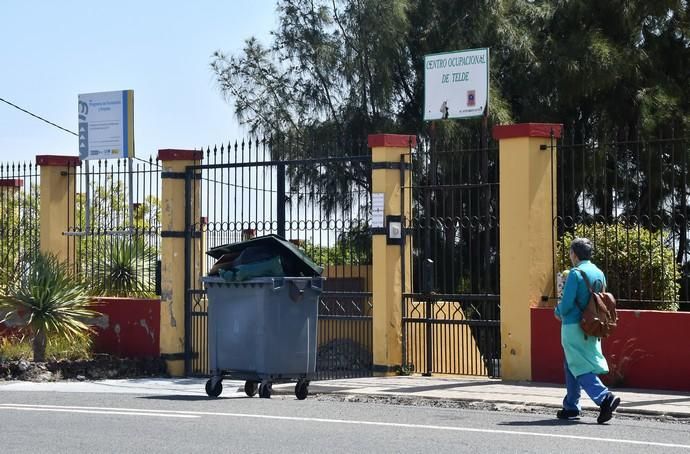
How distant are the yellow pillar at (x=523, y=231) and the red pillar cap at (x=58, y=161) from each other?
6358mm

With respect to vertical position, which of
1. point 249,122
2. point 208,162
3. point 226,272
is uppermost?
point 249,122

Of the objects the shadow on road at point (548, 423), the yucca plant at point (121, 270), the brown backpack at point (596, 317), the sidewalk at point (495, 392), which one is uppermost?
the yucca plant at point (121, 270)

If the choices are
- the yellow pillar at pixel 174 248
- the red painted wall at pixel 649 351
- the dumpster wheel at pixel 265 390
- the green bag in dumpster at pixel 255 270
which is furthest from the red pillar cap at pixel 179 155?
the red painted wall at pixel 649 351

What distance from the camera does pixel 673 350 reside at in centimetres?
1261

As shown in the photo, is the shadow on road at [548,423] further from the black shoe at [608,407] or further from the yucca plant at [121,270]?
the yucca plant at [121,270]

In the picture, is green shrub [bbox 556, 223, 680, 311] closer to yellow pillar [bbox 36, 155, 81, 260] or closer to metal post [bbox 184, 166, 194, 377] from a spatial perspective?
metal post [bbox 184, 166, 194, 377]

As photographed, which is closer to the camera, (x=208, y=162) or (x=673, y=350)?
(x=673, y=350)

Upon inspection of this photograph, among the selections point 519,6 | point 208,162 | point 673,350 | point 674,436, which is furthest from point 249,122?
point 674,436

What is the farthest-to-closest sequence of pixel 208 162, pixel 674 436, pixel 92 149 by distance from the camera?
1. pixel 92 149
2. pixel 208 162
3. pixel 674 436

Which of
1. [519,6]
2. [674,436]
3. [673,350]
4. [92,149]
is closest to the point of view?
[674,436]

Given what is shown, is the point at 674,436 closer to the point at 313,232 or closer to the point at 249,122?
the point at 313,232

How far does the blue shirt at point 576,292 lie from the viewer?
10547 millimetres

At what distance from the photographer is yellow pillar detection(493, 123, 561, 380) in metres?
13.6

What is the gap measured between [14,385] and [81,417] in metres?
3.58
